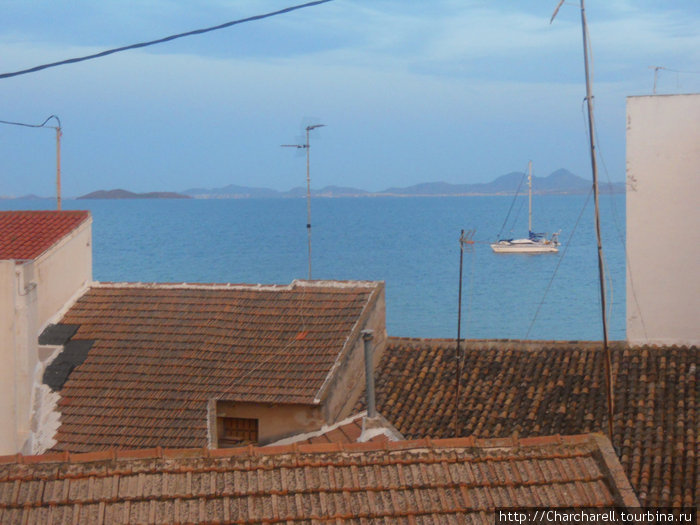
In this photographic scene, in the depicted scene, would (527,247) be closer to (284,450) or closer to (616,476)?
(616,476)

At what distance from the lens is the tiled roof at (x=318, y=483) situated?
23.4 feet

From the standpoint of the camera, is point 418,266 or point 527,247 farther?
point 418,266

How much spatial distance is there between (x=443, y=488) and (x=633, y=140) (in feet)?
41.8

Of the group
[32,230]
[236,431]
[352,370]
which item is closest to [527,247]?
[32,230]

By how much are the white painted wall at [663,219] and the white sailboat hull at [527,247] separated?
62993 millimetres

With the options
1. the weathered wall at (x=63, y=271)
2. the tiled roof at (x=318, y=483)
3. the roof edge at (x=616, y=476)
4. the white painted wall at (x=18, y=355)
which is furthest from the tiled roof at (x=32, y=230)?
the roof edge at (x=616, y=476)

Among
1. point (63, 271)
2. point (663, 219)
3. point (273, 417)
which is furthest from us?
point (663, 219)

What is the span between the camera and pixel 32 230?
18.2m

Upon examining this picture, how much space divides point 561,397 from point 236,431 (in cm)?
582

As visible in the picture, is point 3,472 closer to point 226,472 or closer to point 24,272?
point 226,472

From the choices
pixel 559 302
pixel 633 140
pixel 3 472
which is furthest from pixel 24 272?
pixel 559 302

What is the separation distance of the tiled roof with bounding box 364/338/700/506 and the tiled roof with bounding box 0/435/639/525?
5.58 metres

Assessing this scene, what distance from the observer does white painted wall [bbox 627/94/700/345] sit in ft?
59.2

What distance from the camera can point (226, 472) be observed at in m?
7.50
